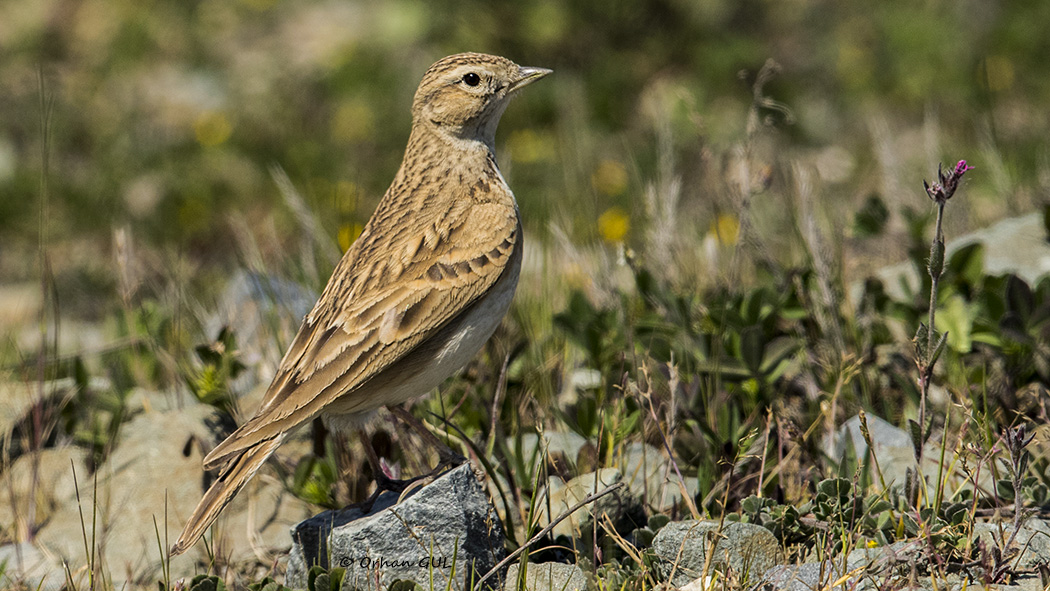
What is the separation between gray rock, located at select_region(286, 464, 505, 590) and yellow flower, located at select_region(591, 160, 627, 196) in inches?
213

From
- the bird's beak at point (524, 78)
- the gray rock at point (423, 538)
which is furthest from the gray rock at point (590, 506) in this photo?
the bird's beak at point (524, 78)

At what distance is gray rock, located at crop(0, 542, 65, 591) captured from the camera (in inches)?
162

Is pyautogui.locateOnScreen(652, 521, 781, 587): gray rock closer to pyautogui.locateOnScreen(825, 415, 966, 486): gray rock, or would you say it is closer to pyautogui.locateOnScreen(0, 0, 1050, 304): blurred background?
pyautogui.locateOnScreen(825, 415, 966, 486): gray rock

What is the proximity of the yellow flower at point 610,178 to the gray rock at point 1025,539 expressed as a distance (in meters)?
5.55

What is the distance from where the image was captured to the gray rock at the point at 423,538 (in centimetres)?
365

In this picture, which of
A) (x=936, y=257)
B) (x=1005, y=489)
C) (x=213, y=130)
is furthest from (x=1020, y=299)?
(x=213, y=130)

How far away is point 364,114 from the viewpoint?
11.3 meters

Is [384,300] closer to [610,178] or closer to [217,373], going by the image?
[217,373]

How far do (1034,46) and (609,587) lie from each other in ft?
29.7

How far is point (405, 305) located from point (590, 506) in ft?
3.29

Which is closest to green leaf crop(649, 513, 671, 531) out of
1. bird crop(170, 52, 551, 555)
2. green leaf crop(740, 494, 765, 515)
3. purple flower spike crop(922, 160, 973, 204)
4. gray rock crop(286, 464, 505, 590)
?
green leaf crop(740, 494, 765, 515)

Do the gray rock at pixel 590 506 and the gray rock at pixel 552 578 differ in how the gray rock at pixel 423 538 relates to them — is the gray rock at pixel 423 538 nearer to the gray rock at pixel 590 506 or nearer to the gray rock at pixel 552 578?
the gray rock at pixel 552 578

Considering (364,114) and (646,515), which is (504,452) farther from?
(364,114)

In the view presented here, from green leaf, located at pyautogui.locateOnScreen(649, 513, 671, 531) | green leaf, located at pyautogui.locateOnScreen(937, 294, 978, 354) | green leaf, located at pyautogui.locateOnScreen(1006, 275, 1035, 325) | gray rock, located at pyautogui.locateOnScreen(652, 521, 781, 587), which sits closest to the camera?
gray rock, located at pyautogui.locateOnScreen(652, 521, 781, 587)
